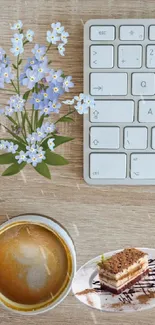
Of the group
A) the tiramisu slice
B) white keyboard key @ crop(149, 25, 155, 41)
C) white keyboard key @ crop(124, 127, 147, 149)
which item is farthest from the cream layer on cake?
white keyboard key @ crop(149, 25, 155, 41)

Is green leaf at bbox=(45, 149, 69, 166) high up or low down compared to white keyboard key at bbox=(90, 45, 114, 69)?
down

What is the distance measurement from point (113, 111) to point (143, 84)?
40 millimetres

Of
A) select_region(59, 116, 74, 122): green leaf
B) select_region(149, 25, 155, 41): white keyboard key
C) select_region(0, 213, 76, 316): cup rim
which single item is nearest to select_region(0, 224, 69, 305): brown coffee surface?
select_region(0, 213, 76, 316): cup rim

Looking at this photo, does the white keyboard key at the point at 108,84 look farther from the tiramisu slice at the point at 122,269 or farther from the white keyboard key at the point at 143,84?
the tiramisu slice at the point at 122,269

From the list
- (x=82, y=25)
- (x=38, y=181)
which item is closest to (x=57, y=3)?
(x=82, y=25)

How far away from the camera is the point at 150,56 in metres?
0.53

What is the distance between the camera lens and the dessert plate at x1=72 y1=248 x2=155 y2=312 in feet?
1.92

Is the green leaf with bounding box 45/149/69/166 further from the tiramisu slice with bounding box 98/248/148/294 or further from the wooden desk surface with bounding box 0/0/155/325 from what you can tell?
the tiramisu slice with bounding box 98/248/148/294

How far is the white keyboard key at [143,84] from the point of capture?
0.53 meters

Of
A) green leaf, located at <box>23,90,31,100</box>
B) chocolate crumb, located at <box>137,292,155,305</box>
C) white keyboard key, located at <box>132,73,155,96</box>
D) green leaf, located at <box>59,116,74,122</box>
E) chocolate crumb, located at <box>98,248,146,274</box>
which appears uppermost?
white keyboard key, located at <box>132,73,155,96</box>

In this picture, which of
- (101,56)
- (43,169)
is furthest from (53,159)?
(101,56)

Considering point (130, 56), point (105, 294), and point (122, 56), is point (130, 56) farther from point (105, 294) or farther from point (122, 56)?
point (105, 294)

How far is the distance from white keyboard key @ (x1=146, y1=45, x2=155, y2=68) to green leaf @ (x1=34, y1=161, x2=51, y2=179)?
0.15 meters

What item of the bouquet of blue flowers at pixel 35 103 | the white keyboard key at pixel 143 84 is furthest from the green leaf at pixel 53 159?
the white keyboard key at pixel 143 84
